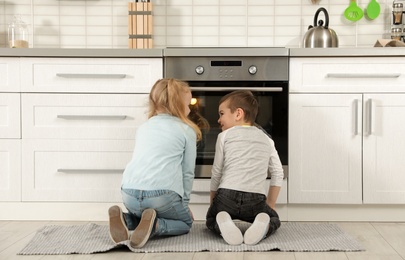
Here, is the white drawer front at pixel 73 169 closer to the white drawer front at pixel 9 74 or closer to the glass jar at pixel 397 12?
the white drawer front at pixel 9 74

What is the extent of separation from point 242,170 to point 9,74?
1.43 m

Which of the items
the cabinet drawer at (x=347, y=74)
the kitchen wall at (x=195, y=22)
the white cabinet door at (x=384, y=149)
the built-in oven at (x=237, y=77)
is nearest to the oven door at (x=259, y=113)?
the built-in oven at (x=237, y=77)

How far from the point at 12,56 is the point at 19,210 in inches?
33.7

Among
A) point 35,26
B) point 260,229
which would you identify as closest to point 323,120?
point 260,229

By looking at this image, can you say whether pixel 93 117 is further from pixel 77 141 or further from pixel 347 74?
pixel 347 74

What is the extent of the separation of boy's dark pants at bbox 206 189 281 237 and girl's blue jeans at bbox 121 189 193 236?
0.17 meters

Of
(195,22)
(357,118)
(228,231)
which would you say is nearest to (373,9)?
(357,118)

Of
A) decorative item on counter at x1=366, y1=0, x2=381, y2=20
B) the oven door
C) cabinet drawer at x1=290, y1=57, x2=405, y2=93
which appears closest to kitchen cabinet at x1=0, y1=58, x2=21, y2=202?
the oven door

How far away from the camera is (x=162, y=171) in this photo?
340 cm

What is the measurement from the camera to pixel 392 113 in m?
3.92

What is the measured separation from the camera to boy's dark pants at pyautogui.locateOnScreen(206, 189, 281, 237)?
11.4 ft

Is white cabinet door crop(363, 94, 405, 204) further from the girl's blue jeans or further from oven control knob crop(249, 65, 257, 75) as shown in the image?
the girl's blue jeans

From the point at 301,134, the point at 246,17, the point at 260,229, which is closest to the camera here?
the point at 260,229

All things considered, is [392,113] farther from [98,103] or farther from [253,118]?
[98,103]
